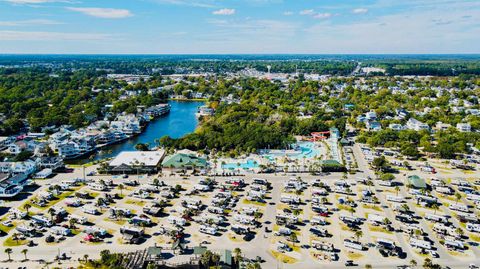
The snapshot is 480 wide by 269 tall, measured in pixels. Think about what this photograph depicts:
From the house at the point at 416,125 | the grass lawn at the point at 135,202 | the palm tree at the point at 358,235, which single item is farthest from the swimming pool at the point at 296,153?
the house at the point at 416,125

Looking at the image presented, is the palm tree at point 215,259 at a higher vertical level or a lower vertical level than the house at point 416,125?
lower

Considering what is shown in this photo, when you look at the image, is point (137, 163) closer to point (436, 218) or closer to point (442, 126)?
point (436, 218)

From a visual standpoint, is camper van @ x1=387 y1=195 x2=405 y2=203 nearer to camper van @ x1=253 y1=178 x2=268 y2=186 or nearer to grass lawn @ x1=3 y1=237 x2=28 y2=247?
camper van @ x1=253 y1=178 x2=268 y2=186

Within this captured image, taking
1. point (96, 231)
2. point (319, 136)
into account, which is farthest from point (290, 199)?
point (319, 136)

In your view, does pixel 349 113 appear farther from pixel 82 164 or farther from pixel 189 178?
pixel 82 164

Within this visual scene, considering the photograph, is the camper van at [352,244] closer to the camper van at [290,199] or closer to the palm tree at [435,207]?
the camper van at [290,199]

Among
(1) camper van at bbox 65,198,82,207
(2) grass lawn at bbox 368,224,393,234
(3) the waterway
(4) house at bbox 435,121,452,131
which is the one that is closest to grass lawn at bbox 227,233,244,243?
(2) grass lawn at bbox 368,224,393,234
